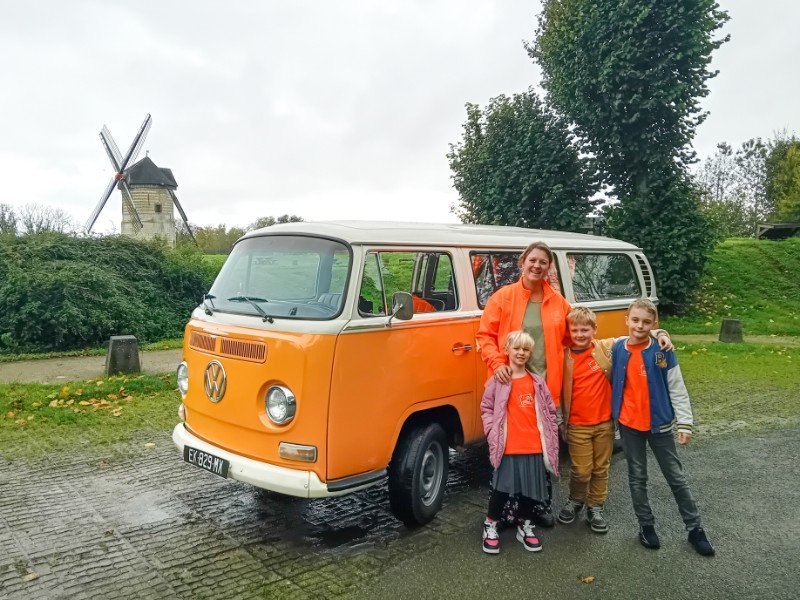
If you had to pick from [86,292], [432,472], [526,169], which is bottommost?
[432,472]

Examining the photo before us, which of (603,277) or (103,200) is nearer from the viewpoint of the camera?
(603,277)

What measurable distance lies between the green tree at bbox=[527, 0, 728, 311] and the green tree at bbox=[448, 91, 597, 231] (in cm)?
69

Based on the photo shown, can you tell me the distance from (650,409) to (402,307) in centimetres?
195

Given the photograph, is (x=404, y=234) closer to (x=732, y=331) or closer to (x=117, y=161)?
(x=732, y=331)

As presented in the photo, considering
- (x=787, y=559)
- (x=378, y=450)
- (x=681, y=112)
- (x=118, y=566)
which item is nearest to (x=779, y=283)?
(x=681, y=112)

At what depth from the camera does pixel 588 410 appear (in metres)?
4.73

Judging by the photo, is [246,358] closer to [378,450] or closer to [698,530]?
[378,450]

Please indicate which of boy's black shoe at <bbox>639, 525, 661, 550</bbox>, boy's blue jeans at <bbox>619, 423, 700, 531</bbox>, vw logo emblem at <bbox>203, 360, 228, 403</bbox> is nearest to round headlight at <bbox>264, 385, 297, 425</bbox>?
vw logo emblem at <bbox>203, 360, 228, 403</bbox>

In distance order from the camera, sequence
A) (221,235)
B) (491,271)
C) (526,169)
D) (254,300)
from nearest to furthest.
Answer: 1. (254,300)
2. (491,271)
3. (526,169)
4. (221,235)

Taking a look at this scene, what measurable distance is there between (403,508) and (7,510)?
3.32 meters

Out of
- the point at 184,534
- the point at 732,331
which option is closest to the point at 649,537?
the point at 184,534

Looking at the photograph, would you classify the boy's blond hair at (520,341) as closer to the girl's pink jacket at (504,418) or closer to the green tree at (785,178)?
the girl's pink jacket at (504,418)

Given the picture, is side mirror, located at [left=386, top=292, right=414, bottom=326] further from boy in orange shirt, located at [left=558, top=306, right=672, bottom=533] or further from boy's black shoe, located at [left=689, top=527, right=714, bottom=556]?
boy's black shoe, located at [left=689, top=527, right=714, bottom=556]

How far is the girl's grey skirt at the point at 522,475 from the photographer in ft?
14.2
